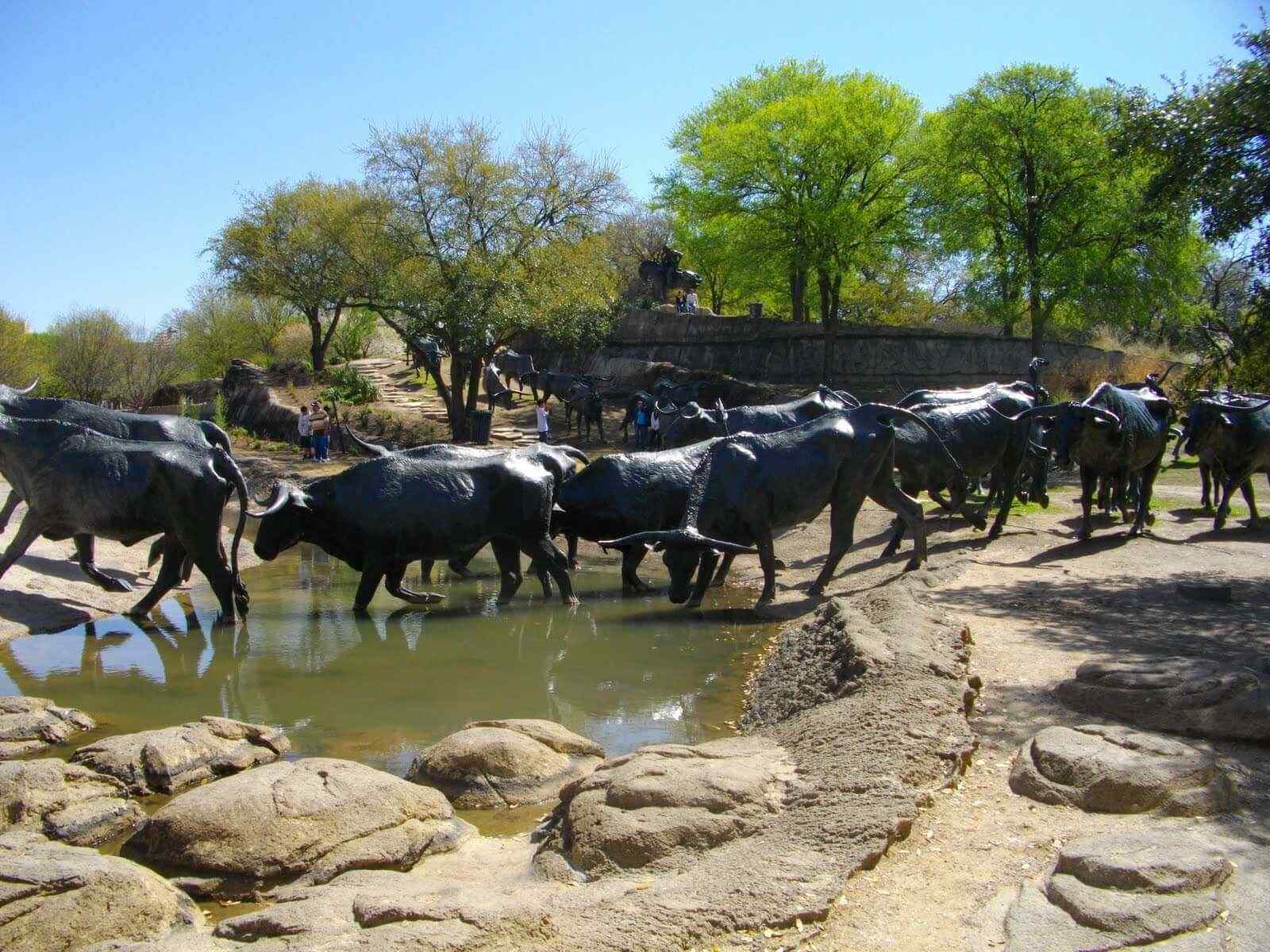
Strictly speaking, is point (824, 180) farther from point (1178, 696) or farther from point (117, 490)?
point (1178, 696)

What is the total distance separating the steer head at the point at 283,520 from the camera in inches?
484

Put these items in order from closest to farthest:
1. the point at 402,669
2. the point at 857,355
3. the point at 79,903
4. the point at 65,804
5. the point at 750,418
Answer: the point at 79,903 < the point at 65,804 < the point at 402,669 < the point at 750,418 < the point at 857,355

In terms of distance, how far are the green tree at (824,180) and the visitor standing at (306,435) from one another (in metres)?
15.6

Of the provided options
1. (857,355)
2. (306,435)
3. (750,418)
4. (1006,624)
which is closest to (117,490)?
(1006,624)

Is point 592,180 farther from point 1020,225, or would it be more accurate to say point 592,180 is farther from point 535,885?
point 535,885

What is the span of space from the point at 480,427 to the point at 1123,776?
24710 mm

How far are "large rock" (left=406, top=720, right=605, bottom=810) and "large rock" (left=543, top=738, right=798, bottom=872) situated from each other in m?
0.82

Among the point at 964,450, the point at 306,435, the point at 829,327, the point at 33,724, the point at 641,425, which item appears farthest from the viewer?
the point at 829,327

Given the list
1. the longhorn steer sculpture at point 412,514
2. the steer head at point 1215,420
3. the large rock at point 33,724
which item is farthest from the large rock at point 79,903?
the steer head at point 1215,420

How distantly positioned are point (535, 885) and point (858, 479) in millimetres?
8215

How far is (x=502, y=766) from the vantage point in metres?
6.57

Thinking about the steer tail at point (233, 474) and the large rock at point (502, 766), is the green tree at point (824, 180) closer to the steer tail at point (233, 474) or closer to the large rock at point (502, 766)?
the steer tail at point (233, 474)

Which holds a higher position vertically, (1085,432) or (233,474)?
(1085,432)

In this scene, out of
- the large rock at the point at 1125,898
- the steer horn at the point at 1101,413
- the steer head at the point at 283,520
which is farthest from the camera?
the steer horn at the point at 1101,413
